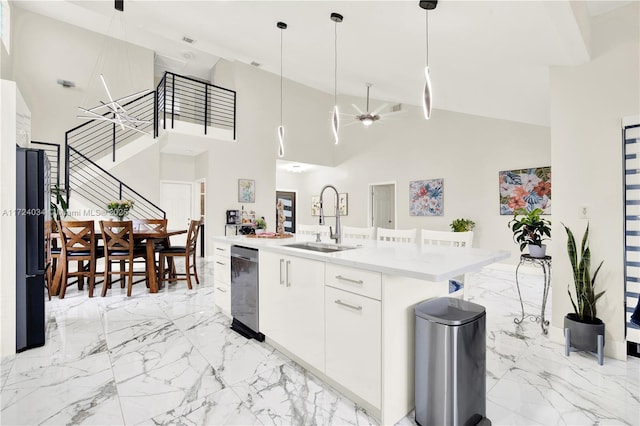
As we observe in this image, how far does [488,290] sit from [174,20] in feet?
16.8

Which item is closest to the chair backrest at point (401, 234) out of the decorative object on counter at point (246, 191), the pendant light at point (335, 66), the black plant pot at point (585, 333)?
the pendant light at point (335, 66)

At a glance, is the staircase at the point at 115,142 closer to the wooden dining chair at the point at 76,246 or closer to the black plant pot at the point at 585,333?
the wooden dining chair at the point at 76,246

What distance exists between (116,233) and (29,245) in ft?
5.39

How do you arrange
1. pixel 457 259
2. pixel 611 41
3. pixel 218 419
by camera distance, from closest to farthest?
pixel 218 419
pixel 457 259
pixel 611 41

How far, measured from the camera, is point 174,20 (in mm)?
3250

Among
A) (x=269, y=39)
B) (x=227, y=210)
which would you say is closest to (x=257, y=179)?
(x=227, y=210)

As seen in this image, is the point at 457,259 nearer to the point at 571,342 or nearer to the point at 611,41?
the point at 571,342

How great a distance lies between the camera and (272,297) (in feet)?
7.62

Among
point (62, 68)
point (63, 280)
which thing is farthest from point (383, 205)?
point (62, 68)

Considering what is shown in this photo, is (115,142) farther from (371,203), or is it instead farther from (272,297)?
(272,297)

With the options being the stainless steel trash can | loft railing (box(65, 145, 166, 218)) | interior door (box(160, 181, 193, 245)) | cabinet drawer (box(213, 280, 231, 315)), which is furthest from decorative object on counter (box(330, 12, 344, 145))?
interior door (box(160, 181, 193, 245))

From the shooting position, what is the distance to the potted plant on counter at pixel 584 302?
226 cm

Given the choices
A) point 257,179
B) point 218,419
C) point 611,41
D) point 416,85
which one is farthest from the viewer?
point 257,179

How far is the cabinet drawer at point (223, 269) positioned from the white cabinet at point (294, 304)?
0.67 m
